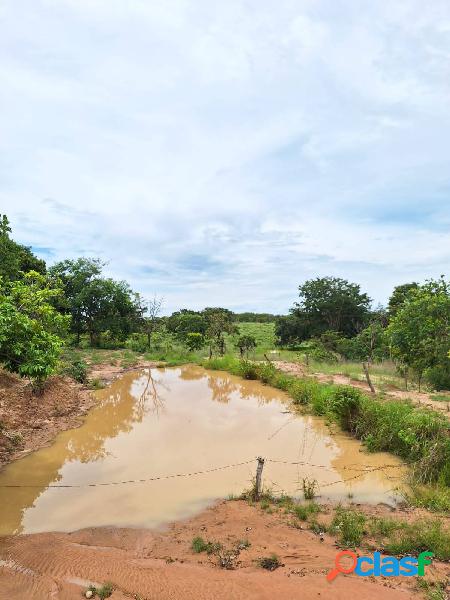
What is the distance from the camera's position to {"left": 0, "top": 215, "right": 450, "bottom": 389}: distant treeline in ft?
21.1

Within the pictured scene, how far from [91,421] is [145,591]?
319 inches

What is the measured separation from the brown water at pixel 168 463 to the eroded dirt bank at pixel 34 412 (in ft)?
1.32

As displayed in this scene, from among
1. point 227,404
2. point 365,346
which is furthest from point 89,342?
point 365,346

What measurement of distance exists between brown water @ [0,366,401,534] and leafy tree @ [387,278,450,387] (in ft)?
11.0

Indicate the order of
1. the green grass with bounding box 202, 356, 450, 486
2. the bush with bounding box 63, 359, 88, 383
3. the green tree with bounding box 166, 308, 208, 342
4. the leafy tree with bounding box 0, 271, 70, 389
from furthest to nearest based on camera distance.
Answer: the green tree with bounding box 166, 308, 208, 342 < the bush with bounding box 63, 359, 88, 383 < the green grass with bounding box 202, 356, 450, 486 < the leafy tree with bounding box 0, 271, 70, 389

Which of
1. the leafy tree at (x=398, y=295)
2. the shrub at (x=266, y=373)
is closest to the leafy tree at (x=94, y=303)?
the shrub at (x=266, y=373)

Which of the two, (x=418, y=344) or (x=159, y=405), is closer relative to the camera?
(x=418, y=344)

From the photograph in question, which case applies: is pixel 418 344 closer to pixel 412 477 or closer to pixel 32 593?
pixel 412 477

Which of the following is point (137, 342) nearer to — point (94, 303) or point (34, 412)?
point (94, 303)

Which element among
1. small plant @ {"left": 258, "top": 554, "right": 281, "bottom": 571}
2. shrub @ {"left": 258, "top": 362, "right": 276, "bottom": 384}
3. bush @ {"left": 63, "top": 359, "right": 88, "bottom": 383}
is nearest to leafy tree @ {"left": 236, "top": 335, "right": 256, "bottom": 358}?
shrub @ {"left": 258, "top": 362, "right": 276, "bottom": 384}

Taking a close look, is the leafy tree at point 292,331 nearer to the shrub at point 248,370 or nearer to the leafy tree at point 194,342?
the leafy tree at point 194,342

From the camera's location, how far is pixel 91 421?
1177 cm

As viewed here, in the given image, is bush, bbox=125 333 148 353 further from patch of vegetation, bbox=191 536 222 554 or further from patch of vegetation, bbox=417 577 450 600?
patch of vegetation, bbox=417 577 450 600

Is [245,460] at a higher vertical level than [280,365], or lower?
lower
